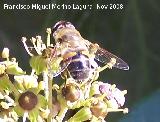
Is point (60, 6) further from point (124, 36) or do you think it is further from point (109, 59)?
point (109, 59)

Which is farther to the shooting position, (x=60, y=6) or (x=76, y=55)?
(x=60, y=6)

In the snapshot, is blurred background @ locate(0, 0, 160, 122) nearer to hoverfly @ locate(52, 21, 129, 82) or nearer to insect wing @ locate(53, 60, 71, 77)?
hoverfly @ locate(52, 21, 129, 82)

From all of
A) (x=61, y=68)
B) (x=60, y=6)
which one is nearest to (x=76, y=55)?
(x=61, y=68)

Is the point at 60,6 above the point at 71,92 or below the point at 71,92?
above

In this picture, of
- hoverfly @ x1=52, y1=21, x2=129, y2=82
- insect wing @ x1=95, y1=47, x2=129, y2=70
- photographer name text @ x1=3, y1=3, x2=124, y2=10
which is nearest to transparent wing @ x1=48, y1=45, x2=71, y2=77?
hoverfly @ x1=52, y1=21, x2=129, y2=82

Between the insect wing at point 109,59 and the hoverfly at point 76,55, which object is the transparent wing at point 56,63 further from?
the insect wing at point 109,59

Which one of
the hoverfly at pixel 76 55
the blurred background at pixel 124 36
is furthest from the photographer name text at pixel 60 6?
→ the hoverfly at pixel 76 55
